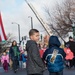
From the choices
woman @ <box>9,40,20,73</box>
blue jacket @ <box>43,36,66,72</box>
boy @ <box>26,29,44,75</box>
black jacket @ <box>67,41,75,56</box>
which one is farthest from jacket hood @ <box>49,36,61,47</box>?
black jacket @ <box>67,41,75,56</box>

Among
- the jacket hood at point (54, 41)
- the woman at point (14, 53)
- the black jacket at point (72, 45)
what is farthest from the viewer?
the black jacket at point (72, 45)

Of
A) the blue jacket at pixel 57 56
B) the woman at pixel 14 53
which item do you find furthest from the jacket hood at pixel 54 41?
the woman at pixel 14 53

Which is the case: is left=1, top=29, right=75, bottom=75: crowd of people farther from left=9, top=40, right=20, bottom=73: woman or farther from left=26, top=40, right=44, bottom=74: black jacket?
left=9, top=40, right=20, bottom=73: woman

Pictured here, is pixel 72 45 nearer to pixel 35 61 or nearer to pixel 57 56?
pixel 57 56

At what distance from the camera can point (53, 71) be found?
930cm

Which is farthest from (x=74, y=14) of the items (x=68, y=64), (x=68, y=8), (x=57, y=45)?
(x=57, y=45)

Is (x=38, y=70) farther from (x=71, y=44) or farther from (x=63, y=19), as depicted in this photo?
(x=63, y=19)

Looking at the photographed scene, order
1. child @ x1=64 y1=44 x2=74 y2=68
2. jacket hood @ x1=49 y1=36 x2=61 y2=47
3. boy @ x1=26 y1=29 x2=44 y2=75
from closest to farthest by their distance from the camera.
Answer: boy @ x1=26 y1=29 x2=44 y2=75 → jacket hood @ x1=49 y1=36 x2=61 y2=47 → child @ x1=64 y1=44 x2=74 y2=68

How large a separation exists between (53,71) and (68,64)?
15.1m

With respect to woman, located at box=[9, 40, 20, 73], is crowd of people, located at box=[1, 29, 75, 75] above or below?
above

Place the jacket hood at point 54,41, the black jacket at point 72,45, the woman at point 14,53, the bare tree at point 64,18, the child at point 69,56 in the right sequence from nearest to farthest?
the jacket hood at point 54,41 → the woman at point 14,53 → the black jacket at point 72,45 → the child at point 69,56 → the bare tree at point 64,18

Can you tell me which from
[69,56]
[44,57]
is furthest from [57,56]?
[69,56]

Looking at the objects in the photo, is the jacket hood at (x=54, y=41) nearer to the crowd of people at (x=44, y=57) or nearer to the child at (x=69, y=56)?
the crowd of people at (x=44, y=57)

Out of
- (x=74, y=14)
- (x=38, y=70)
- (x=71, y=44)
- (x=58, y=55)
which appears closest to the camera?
(x=38, y=70)
